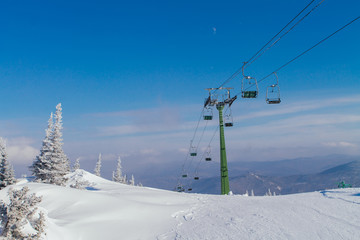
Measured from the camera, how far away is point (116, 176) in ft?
242

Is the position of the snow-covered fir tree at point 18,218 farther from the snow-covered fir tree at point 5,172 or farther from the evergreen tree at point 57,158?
the snow-covered fir tree at point 5,172

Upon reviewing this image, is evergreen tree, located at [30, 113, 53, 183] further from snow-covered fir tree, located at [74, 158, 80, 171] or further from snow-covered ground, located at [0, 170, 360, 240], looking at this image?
snow-covered fir tree, located at [74, 158, 80, 171]

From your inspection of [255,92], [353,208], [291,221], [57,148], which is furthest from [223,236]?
[57,148]

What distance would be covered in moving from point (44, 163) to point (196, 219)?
31.4 m

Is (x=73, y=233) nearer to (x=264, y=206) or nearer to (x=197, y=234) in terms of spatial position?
(x=197, y=234)

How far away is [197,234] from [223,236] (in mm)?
1031

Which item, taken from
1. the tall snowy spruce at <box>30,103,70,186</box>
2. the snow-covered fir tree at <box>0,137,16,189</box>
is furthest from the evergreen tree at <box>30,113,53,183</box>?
the snow-covered fir tree at <box>0,137,16,189</box>

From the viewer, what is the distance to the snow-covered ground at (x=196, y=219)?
31.0ft

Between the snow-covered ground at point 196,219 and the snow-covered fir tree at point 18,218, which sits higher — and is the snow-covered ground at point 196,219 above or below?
below

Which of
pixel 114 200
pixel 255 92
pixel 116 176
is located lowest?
pixel 116 176

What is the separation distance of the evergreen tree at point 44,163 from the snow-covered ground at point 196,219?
70.0ft

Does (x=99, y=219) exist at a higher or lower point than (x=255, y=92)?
lower

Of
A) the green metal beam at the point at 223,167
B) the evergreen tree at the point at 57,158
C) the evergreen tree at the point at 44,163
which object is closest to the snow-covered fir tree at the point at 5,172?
the evergreen tree at the point at 44,163

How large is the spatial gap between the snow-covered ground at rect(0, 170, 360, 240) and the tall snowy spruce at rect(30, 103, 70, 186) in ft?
69.7
